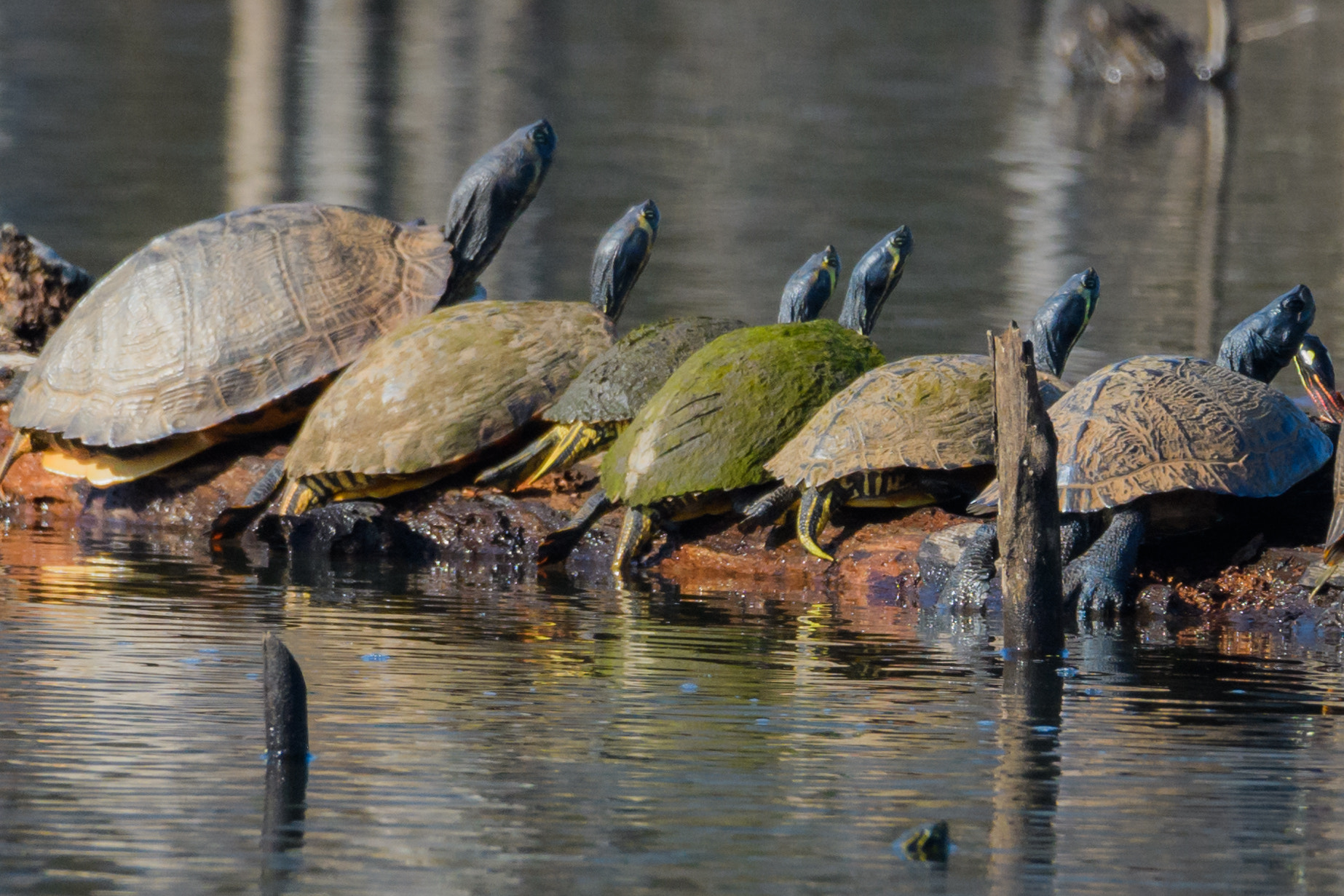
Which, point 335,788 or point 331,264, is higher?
point 331,264

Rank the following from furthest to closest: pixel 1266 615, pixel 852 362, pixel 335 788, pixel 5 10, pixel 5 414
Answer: pixel 5 10, pixel 5 414, pixel 852 362, pixel 1266 615, pixel 335 788

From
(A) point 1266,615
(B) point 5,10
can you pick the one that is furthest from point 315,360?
(B) point 5,10

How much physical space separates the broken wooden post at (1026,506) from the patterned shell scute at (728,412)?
6.01 ft

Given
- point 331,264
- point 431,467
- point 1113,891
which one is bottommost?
point 1113,891

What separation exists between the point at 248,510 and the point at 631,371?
191 centimetres

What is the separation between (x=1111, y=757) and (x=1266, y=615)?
226 centimetres

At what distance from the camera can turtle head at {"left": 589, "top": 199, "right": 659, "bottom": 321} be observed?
9.83 meters

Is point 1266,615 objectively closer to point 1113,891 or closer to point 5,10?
point 1113,891

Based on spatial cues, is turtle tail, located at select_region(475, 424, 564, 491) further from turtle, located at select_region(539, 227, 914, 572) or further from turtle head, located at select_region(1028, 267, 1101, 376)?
turtle head, located at select_region(1028, 267, 1101, 376)

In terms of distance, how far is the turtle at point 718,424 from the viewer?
27.5ft

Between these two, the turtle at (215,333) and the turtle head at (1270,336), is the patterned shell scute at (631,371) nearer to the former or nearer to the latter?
the turtle at (215,333)

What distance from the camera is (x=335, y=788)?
16.5 feet

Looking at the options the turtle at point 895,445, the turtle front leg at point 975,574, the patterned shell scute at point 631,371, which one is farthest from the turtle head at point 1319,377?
the patterned shell scute at point 631,371

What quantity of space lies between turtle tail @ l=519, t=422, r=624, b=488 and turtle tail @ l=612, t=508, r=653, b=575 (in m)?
0.47
